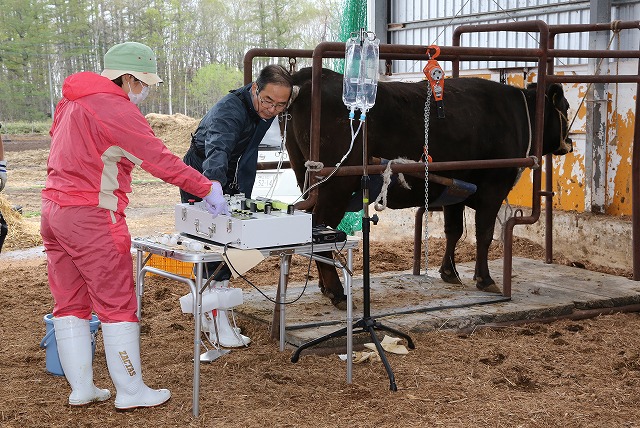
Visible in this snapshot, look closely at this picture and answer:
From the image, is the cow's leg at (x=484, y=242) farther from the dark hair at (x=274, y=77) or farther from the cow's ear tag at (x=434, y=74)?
the dark hair at (x=274, y=77)

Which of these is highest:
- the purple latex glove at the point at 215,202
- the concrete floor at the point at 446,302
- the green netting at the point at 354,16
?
the green netting at the point at 354,16

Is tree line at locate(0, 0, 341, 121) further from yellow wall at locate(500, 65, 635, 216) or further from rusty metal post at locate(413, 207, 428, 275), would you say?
rusty metal post at locate(413, 207, 428, 275)

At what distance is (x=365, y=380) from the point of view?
14.6 feet

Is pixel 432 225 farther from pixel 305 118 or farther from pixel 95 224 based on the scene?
pixel 95 224

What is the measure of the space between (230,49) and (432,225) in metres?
21.7

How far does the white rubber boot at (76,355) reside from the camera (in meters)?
3.93

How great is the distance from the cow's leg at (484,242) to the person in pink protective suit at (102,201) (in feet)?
9.84

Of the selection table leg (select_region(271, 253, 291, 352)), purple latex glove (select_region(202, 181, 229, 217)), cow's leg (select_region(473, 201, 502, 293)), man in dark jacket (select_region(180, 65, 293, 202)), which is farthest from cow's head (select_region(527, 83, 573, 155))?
purple latex glove (select_region(202, 181, 229, 217))

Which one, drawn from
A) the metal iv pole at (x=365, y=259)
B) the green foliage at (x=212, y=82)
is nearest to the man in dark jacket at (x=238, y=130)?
the metal iv pole at (x=365, y=259)

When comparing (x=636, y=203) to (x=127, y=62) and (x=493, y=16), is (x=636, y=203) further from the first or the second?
(x=127, y=62)

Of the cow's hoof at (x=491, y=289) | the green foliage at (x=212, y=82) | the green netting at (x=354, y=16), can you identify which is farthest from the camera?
the green foliage at (x=212, y=82)

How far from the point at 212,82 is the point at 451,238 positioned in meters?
22.2

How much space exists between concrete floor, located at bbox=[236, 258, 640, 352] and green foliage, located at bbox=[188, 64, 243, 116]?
21740 mm

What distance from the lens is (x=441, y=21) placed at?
34.8 ft
